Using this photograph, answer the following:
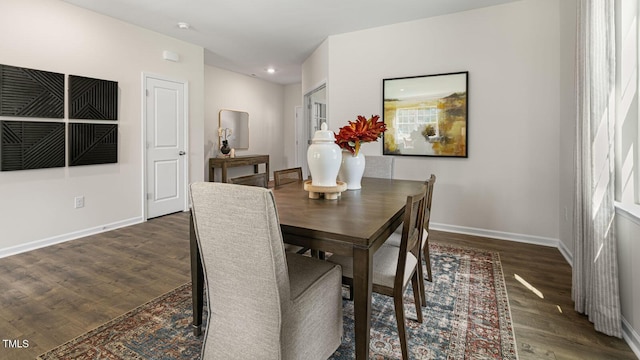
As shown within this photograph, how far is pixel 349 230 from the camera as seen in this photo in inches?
48.4

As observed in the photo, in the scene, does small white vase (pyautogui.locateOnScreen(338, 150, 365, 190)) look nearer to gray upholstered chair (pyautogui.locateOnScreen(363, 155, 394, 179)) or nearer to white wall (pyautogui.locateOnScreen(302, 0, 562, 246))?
gray upholstered chair (pyautogui.locateOnScreen(363, 155, 394, 179))

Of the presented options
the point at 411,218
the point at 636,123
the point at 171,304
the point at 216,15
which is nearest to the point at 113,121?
the point at 216,15

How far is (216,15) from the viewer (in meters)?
3.62

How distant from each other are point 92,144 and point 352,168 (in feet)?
10.3

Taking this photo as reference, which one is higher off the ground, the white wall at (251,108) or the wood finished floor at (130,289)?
the white wall at (251,108)

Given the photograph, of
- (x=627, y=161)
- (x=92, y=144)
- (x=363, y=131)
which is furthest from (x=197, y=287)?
(x=92, y=144)

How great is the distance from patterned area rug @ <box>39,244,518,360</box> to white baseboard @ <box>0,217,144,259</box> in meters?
2.04

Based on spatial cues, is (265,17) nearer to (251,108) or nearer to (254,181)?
(254,181)

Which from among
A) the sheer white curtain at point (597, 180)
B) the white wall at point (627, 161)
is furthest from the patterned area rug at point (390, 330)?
the white wall at point (627, 161)

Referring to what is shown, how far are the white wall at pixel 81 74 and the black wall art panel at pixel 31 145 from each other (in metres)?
0.11

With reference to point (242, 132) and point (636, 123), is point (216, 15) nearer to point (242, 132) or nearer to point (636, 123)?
point (242, 132)

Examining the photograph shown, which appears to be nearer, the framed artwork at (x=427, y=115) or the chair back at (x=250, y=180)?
the chair back at (x=250, y=180)

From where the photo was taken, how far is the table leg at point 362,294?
1.17 meters

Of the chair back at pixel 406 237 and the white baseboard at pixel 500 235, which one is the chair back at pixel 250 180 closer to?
the chair back at pixel 406 237
